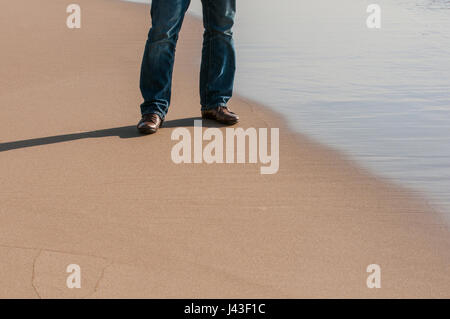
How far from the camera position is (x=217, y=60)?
465 centimetres

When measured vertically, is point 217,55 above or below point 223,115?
above

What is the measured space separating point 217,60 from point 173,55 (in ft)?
0.95

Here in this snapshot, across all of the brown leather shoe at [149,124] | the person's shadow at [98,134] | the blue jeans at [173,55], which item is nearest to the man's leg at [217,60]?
the blue jeans at [173,55]

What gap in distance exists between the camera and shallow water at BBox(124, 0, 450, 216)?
4.08m

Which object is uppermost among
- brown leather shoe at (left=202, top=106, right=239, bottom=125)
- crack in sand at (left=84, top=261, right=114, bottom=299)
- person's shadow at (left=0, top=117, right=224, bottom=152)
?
brown leather shoe at (left=202, top=106, right=239, bottom=125)

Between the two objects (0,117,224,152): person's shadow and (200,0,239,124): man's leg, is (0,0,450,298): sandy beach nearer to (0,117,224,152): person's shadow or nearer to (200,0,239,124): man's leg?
(0,117,224,152): person's shadow

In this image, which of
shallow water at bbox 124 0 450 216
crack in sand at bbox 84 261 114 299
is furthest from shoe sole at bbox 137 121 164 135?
crack in sand at bbox 84 261 114 299

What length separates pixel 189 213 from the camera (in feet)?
10.5

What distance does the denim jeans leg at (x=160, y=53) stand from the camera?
14.3 feet

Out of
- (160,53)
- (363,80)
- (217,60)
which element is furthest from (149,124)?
(363,80)

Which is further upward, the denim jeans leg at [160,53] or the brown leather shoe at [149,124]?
the denim jeans leg at [160,53]

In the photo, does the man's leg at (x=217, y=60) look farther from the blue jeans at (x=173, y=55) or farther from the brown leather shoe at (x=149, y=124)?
the brown leather shoe at (x=149, y=124)

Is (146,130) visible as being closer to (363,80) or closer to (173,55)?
(173,55)

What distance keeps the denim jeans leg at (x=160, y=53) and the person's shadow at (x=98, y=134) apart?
0.14m
